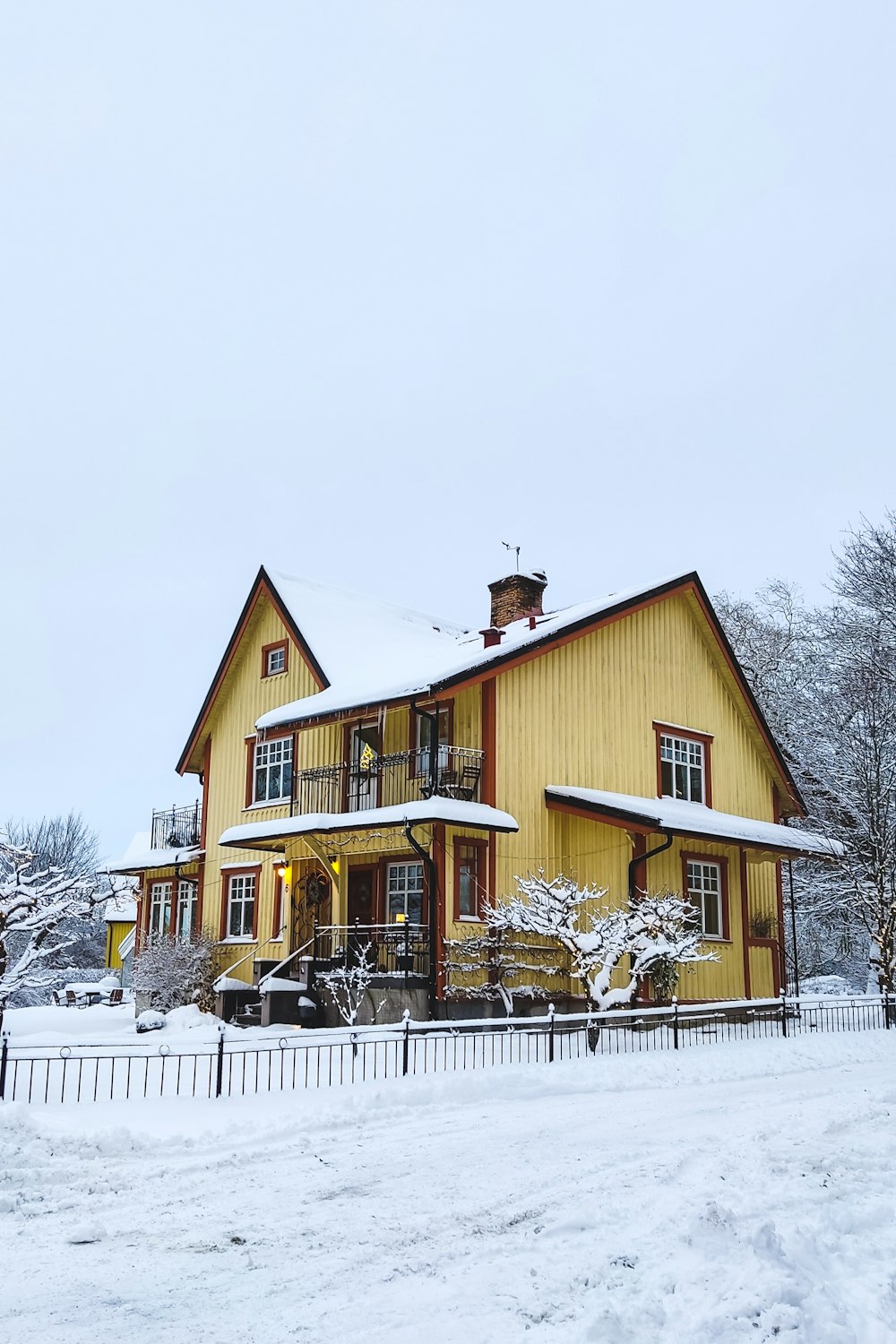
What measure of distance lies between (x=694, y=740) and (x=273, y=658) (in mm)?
10985

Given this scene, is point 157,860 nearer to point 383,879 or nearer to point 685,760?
point 383,879

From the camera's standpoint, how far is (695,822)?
25.2 metres

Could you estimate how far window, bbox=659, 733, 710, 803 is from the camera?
2809cm

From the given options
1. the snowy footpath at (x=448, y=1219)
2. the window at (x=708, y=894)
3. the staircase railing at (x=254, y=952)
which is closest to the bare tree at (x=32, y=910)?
the snowy footpath at (x=448, y=1219)

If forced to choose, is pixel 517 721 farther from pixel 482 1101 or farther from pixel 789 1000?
pixel 482 1101

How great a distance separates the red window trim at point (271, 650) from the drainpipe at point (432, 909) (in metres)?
8.65

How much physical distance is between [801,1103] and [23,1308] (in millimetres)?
9712

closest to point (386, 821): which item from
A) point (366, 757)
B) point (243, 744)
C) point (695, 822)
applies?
point (366, 757)

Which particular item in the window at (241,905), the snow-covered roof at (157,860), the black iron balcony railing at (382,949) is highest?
the snow-covered roof at (157,860)

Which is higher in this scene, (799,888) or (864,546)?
(864,546)

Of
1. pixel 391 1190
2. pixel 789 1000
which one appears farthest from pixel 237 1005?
pixel 391 1190

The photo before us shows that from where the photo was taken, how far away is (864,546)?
34.3 m

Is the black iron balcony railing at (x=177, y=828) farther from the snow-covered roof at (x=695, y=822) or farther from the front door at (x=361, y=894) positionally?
the snow-covered roof at (x=695, y=822)

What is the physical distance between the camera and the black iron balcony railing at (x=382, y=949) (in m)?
22.5
